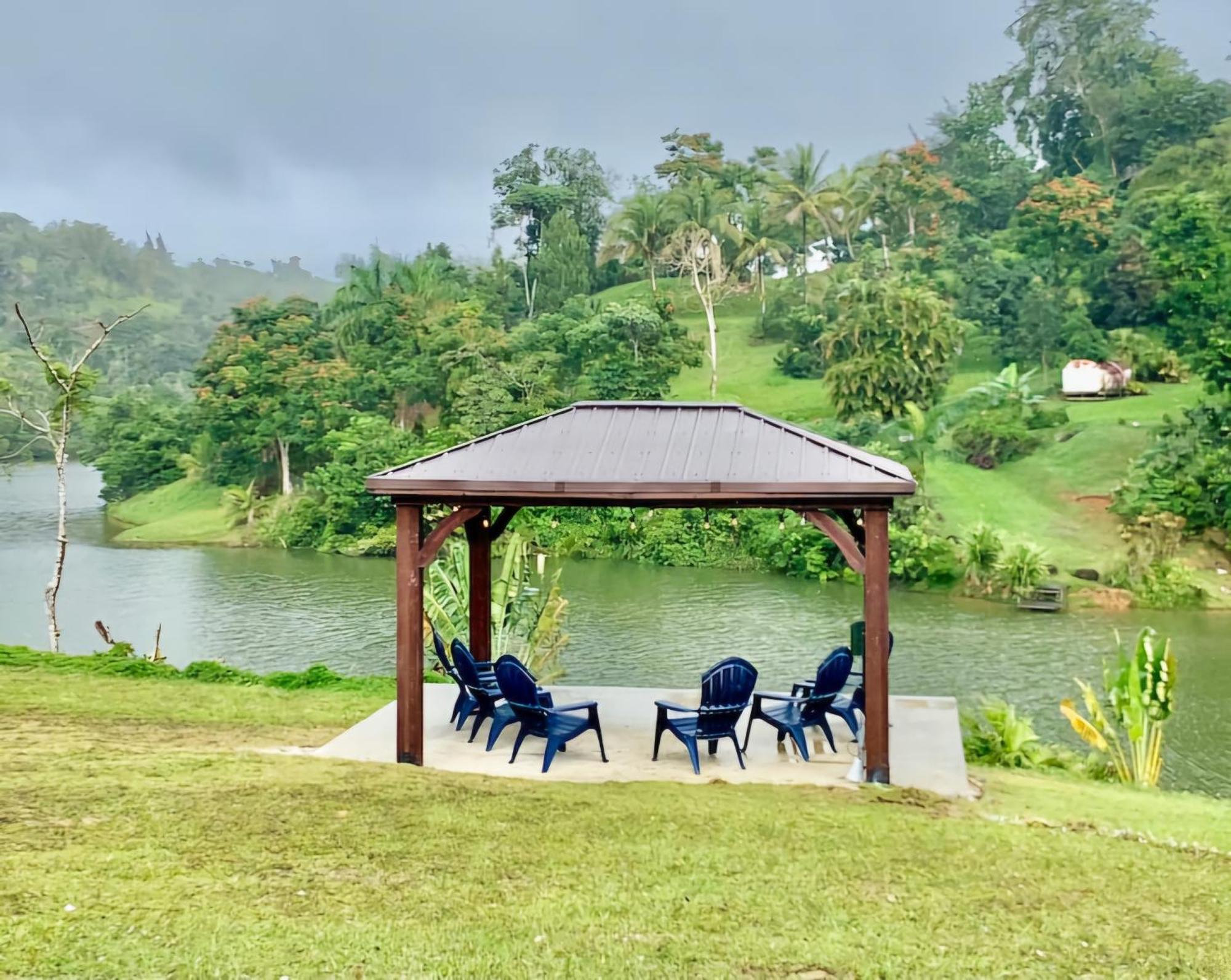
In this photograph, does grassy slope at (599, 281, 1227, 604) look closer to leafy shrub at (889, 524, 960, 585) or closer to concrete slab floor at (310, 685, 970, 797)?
leafy shrub at (889, 524, 960, 585)

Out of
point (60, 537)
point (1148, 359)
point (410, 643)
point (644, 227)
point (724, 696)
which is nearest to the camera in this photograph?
point (724, 696)

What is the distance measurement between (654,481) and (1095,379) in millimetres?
26488

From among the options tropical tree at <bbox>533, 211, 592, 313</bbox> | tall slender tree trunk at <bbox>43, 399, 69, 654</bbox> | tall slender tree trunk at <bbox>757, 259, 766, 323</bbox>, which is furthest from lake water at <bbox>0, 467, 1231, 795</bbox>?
tropical tree at <bbox>533, 211, 592, 313</bbox>

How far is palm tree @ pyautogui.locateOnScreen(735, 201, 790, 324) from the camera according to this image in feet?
131

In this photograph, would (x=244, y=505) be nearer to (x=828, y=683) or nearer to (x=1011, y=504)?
(x=1011, y=504)

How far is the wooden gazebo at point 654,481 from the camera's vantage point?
6879 mm

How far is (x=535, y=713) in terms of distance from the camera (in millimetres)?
7227

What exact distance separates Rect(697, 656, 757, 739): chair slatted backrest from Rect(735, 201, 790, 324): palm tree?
33.0m

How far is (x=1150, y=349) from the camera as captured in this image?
31.4 m

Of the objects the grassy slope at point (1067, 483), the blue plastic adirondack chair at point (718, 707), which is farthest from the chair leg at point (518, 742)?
the grassy slope at point (1067, 483)

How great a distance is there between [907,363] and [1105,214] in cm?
1467

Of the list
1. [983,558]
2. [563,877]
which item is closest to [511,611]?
[563,877]

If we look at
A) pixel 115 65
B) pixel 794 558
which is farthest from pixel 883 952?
pixel 115 65

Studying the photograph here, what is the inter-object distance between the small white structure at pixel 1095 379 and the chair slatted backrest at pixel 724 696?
25951 millimetres
